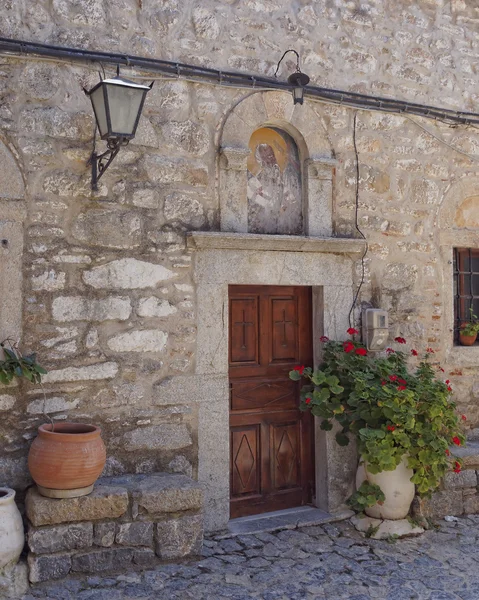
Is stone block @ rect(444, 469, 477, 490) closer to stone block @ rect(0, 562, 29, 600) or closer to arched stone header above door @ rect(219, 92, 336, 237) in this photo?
arched stone header above door @ rect(219, 92, 336, 237)

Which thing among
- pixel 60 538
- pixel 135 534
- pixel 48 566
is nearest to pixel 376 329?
pixel 135 534

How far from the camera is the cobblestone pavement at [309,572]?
3488 millimetres

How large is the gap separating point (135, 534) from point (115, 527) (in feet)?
0.46

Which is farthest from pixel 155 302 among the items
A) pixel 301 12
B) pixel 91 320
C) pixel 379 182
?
pixel 301 12

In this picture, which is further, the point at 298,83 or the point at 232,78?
the point at 298,83

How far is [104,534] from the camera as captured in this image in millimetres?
3639

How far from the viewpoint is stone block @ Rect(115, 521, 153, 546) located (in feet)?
12.1

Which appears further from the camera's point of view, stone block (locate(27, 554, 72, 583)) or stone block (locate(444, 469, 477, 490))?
stone block (locate(444, 469, 477, 490))

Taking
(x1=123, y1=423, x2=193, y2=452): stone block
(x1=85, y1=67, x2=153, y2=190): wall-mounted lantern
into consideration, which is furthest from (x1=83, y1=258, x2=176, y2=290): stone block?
(x1=123, y1=423, x2=193, y2=452): stone block

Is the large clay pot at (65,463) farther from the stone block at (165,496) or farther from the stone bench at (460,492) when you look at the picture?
the stone bench at (460,492)

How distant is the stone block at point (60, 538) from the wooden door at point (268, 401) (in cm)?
134

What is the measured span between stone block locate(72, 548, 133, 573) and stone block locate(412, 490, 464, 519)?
2227 mm

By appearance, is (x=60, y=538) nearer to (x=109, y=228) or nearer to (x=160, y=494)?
(x=160, y=494)

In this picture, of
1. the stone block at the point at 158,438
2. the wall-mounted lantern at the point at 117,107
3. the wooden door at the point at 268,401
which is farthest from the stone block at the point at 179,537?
the wall-mounted lantern at the point at 117,107
